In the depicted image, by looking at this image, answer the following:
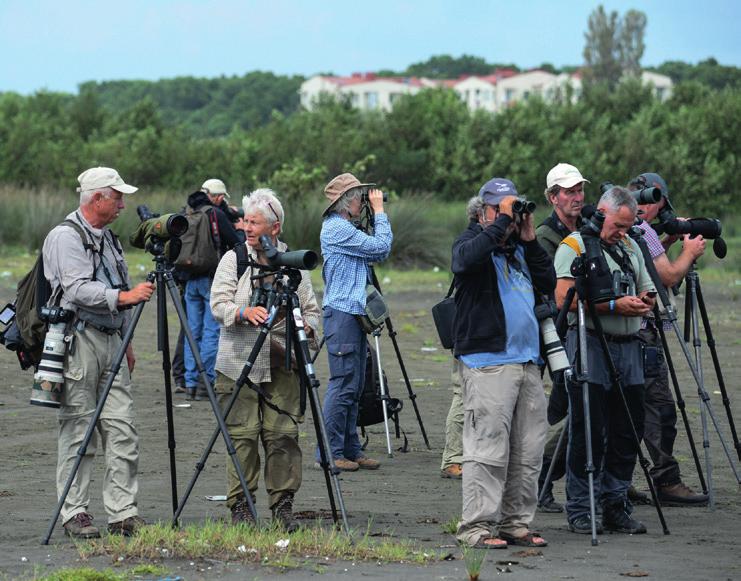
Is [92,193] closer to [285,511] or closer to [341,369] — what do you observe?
[285,511]

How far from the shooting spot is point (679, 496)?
9367mm

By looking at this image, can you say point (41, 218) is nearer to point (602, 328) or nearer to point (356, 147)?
point (356, 147)

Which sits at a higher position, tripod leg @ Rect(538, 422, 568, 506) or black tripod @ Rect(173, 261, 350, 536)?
black tripod @ Rect(173, 261, 350, 536)

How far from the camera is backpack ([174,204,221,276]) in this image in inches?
518

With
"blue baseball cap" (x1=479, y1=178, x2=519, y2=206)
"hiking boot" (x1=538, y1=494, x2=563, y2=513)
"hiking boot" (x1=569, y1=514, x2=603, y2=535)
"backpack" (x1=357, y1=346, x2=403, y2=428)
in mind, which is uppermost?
"blue baseball cap" (x1=479, y1=178, x2=519, y2=206)

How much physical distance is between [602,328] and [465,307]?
963mm

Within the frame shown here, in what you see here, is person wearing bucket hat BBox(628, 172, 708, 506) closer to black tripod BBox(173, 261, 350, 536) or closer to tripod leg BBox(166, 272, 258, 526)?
black tripod BBox(173, 261, 350, 536)

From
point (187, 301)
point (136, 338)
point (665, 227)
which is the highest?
point (665, 227)

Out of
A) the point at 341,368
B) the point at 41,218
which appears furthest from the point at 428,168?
the point at 341,368

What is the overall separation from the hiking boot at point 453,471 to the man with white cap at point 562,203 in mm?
1946

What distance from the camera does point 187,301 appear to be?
1359cm

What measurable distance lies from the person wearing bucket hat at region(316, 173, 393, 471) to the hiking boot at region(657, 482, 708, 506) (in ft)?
7.51

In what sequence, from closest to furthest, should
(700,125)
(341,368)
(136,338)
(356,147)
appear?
(341,368) < (136,338) < (356,147) < (700,125)

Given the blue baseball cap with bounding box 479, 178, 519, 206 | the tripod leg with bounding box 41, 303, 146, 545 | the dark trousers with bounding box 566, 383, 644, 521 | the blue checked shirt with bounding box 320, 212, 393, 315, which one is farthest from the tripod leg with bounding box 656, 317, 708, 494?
the tripod leg with bounding box 41, 303, 146, 545
